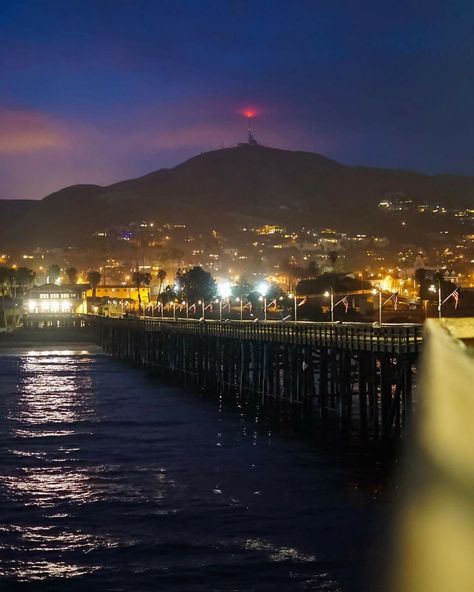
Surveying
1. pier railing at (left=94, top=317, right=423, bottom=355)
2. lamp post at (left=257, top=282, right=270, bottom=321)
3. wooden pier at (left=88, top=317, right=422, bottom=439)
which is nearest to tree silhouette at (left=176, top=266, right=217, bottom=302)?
lamp post at (left=257, top=282, right=270, bottom=321)

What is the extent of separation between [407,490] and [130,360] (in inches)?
2762

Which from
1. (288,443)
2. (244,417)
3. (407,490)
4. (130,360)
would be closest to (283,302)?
(130,360)

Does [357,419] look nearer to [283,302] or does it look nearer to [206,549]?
[206,549]

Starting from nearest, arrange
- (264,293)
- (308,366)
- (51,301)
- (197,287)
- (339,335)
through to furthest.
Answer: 1. (339,335)
2. (308,366)
3. (264,293)
4. (197,287)
5. (51,301)

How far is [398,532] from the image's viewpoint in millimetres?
20344

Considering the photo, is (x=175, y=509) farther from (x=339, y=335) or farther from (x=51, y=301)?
(x=51, y=301)

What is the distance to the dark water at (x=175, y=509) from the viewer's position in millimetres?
17859

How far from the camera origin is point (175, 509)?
75.8ft

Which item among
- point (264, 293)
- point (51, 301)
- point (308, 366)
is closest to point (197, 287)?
point (51, 301)

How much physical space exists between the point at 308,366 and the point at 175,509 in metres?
17.9

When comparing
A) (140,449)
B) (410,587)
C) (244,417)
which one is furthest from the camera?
(244,417)

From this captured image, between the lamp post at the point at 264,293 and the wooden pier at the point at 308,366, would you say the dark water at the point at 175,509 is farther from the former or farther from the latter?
the lamp post at the point at 264,293

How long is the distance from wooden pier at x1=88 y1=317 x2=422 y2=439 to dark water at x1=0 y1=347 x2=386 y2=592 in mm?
2742

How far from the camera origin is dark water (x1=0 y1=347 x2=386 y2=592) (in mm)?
17859
